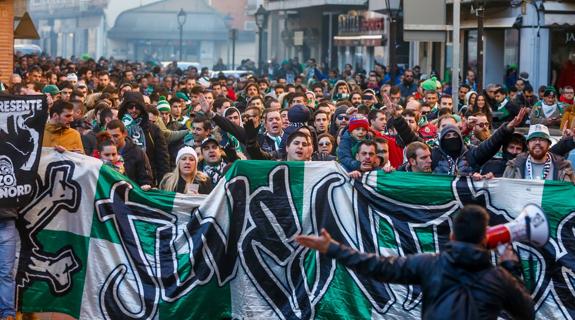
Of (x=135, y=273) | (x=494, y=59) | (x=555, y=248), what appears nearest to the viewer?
(x=555, y=248)

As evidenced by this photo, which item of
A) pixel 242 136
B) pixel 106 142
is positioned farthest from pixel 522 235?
pixel 242 136

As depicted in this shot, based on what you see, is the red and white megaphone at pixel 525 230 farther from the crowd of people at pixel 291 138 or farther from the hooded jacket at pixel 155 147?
the hooded jacket at pixel 155 147

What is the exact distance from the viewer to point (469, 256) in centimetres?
668

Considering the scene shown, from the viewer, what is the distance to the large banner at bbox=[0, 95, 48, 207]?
9.94 m

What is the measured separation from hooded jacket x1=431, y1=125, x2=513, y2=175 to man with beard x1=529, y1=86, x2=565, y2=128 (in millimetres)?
10486

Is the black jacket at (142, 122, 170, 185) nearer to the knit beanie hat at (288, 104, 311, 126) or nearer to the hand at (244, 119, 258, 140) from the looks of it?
the hand at (244, 119, 258, 140)

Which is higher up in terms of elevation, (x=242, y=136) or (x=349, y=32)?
(x=349, y=32)

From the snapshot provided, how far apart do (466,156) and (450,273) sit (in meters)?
4.40

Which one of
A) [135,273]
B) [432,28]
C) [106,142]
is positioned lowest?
[135,273]

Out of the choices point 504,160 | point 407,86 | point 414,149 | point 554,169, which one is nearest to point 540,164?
point 554,169

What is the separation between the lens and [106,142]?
11266 millimetres

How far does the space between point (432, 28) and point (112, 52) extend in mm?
92340

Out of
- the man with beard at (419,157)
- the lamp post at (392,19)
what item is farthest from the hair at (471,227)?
the lamp post at (392,19)

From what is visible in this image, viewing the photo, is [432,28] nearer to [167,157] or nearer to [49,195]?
[167,157]
